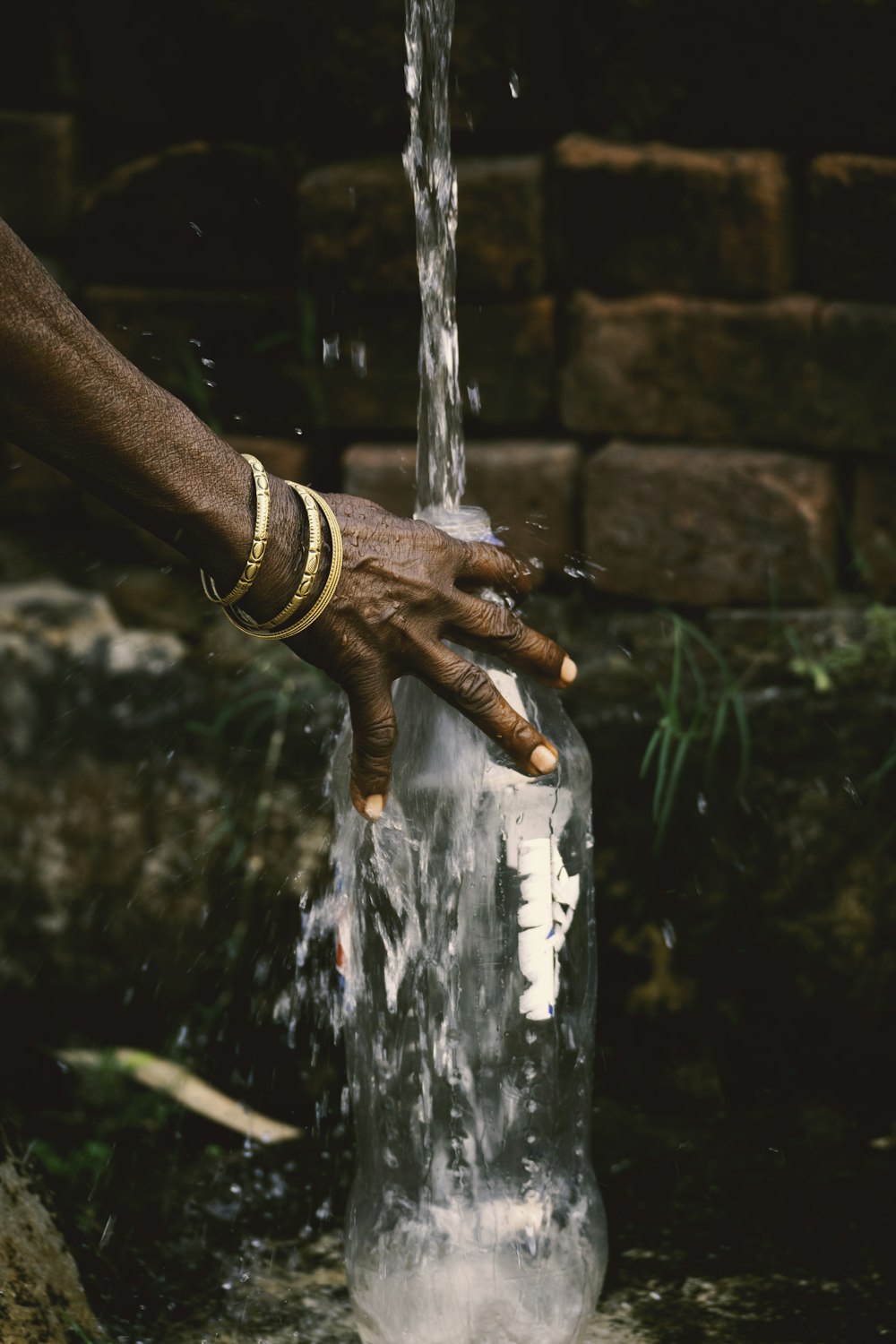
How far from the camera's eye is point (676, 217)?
235 centimetres

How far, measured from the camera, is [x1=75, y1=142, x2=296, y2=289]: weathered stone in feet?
8.58

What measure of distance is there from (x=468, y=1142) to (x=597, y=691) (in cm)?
93

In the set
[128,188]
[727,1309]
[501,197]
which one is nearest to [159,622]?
[128,188]

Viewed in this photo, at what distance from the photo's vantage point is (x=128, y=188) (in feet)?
8.76

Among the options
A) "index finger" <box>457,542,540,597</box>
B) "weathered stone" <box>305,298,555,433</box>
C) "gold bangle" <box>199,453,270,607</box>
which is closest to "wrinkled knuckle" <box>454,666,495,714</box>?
"index finger" <box>457,542,540,597</box>

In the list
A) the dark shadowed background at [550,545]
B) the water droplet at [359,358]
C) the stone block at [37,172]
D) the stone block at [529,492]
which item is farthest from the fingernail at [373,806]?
the stone block at [37,172]

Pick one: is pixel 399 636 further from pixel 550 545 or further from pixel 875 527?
pixel 875 527

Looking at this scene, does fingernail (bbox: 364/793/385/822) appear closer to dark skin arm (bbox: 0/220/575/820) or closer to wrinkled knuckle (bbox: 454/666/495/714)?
dark skin arm (bbox: 0/220/575/820)

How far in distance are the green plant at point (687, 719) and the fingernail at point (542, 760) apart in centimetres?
79

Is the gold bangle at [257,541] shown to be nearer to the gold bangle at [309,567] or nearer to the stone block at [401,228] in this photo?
the gold bangle at [309,567]

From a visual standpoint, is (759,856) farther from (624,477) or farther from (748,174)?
(748,174)

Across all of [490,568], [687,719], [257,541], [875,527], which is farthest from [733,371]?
[257,541]

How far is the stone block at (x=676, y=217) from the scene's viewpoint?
230cm

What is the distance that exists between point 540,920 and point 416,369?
1259mm
